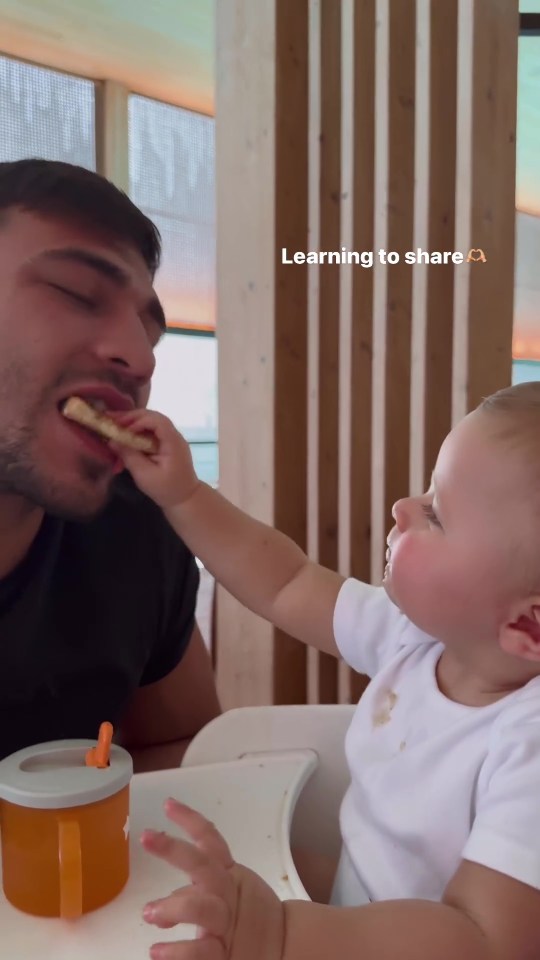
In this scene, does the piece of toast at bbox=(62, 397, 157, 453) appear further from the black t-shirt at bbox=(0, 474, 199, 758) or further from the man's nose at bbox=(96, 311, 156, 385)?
the black t-shirt at bbox=(0, 474, 199, 758)

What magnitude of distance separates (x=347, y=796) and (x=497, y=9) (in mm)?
1662

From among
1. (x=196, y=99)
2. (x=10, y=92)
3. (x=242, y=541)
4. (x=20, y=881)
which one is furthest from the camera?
(x=196, y=99)

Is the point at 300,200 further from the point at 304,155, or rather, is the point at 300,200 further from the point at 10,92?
the point at 10,92

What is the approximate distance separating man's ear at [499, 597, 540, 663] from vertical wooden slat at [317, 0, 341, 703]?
1.32 meters

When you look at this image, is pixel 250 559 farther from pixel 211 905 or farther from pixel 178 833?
pixel 211 905

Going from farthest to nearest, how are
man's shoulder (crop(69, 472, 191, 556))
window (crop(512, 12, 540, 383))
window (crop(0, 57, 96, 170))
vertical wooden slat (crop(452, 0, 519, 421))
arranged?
window (crop(512, 12, 540, 383)) → window (crop(0, 57, 96, 170)) → vertical wooden slat (crop(452, 0, 519, 421)) → man's shoulder (crop(69, 472, 191, 556))

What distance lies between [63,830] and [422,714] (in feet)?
1.02

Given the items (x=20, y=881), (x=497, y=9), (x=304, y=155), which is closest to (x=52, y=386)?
(x=20, y=881)

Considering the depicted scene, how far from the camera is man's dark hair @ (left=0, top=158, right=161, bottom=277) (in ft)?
2.60

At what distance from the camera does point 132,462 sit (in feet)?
2.72

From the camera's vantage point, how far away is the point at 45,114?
10.6ft

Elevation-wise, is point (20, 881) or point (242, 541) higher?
point (242, 541)

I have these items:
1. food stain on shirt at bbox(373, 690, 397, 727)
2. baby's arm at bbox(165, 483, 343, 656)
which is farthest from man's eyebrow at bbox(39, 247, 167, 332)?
food stain on shirt at bbox(373, 690, 397, 727)

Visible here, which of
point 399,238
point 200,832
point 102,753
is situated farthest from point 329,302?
point 200,832
